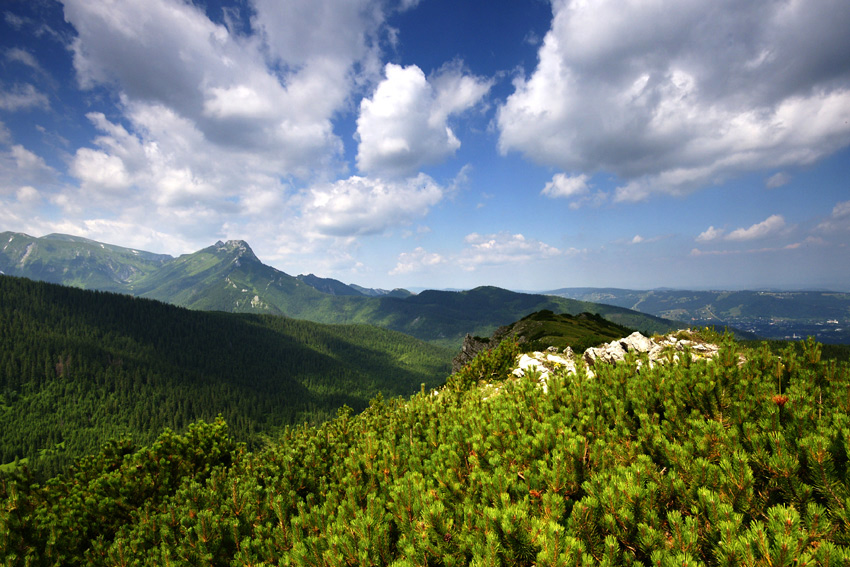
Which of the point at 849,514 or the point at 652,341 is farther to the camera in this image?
the point at 652,341

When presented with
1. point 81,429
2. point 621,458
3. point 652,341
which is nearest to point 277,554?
point 621,458

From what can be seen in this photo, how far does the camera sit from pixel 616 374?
8789mm

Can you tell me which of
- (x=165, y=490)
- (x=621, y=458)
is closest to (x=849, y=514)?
(x=621, y=458)

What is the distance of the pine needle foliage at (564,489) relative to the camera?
12.7 feet

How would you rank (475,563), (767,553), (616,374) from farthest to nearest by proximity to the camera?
(616,374)
(475,563)
(767,553)

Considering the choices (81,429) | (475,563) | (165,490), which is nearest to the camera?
(475,563)

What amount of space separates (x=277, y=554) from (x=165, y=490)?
11.1m

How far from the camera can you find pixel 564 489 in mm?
5316

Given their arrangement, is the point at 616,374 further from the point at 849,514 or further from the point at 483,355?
the point at 483,355

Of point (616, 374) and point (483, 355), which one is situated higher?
point (616, 374)

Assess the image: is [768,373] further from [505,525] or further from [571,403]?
[505,525]

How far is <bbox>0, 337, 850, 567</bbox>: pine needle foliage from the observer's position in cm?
386

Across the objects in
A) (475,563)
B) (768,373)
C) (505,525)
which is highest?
(768,373)

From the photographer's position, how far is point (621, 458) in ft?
18.7
